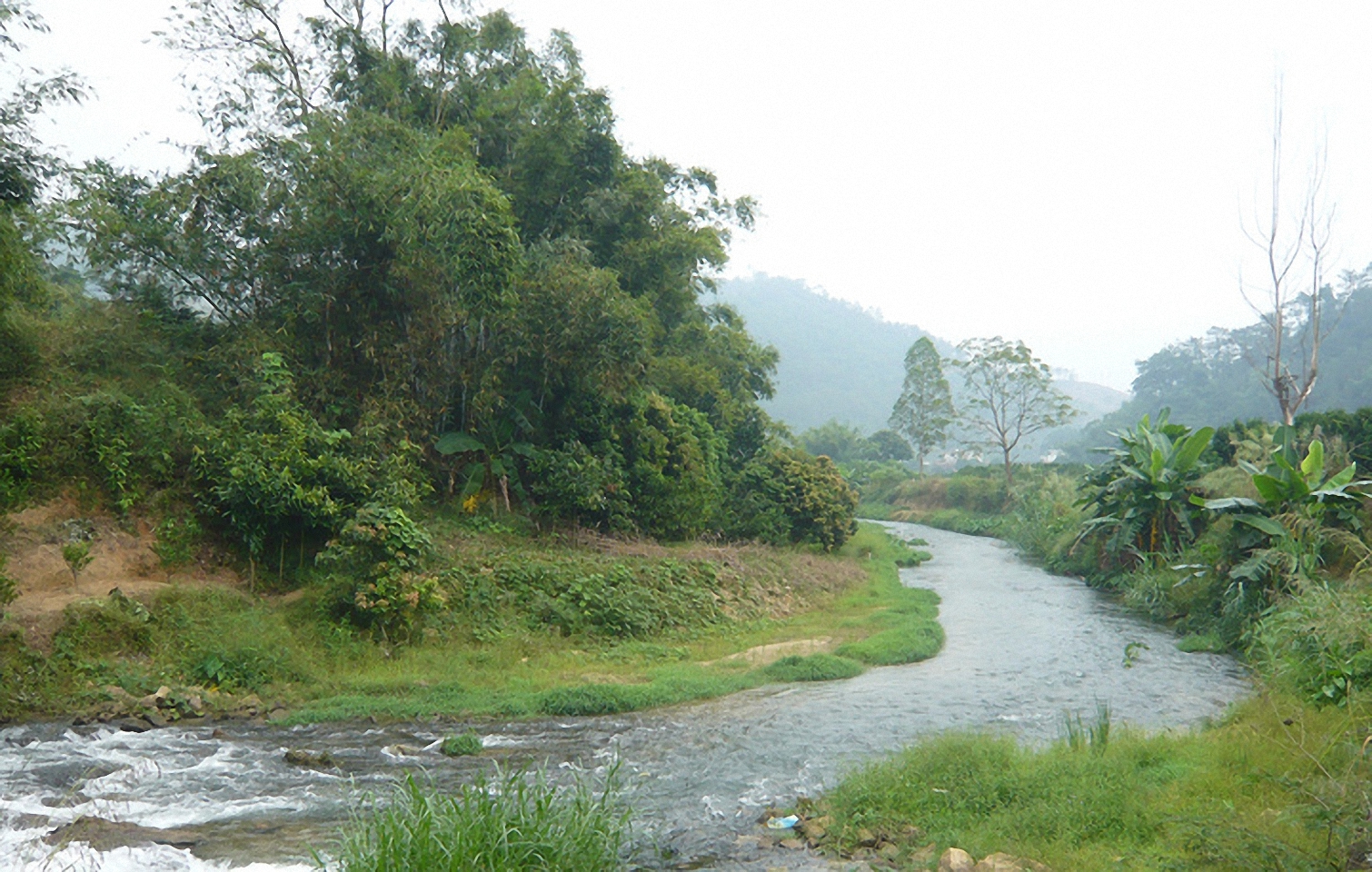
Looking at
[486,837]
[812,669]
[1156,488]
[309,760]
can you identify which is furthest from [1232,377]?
[486,837]

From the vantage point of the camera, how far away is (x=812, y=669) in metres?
13.8

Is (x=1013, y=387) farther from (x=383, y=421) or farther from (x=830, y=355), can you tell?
(x=830, y=355)

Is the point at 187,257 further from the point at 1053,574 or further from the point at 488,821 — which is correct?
the point at 1053,574

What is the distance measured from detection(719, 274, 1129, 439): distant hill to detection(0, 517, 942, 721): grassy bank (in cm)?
8864

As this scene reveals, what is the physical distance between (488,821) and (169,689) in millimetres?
6958

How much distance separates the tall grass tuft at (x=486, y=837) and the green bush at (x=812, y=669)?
8.33 meters

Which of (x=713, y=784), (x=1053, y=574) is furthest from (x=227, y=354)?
(x=1053, y=574)

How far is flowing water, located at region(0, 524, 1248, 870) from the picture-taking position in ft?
21.8

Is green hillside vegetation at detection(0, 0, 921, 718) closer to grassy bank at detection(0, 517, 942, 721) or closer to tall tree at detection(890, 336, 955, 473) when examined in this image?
grassy bank at detection(0, 517, 942, 721)

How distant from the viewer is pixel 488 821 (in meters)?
4.99

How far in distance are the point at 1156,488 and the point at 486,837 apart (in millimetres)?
20444

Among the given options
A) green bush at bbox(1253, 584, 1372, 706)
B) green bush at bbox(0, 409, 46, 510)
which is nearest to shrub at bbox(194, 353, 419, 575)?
green bush at bbox(0, 409, 46, 510)

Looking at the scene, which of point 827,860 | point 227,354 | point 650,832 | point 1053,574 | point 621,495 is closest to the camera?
point 827,860

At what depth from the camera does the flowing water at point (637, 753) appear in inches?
262
